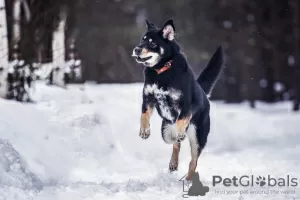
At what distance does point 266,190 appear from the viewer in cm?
554

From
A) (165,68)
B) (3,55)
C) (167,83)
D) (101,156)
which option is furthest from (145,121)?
(3,55)

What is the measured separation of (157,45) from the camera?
5422 mm

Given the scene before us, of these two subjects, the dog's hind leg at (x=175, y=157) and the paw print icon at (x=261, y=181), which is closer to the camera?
the paw print icon at (x=261, y=181)

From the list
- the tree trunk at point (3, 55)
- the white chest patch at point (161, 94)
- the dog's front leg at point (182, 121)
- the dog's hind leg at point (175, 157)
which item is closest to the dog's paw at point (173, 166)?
the dog's hind leg at point (175, 157)

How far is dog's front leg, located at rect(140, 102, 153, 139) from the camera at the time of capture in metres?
5.58

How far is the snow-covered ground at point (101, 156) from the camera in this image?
536 cm

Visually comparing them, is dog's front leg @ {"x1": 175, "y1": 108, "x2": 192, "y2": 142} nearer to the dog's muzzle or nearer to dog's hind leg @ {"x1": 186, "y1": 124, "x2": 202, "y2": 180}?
dog's hind leg @ {"x1": 186, "y1": 124, "x2": 202, "y2": 180}

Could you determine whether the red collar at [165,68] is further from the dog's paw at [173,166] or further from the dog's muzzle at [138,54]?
the dog's paw at [173,166]

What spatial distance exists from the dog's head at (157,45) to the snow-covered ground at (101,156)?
145 centimetres

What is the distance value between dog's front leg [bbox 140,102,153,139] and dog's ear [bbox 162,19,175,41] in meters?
0.80

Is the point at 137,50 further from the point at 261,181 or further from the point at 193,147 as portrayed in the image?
the point at 261,181

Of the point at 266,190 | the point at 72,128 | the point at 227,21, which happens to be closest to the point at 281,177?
the point at 266,190

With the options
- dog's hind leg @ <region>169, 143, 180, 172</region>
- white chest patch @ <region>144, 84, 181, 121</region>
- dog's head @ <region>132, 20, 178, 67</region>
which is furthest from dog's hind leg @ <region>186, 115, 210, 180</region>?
dog's head @ <region>132, 20, 178, 67</region>

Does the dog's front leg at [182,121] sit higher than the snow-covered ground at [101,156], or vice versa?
the dog's front leg at [182,121]
